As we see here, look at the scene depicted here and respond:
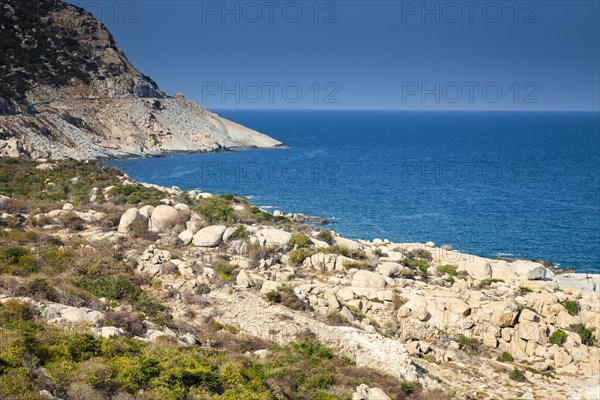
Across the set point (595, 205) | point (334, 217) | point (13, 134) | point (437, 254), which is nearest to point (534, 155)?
point (595, 205)

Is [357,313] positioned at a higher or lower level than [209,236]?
lower

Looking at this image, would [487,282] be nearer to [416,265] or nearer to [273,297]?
[416,265]

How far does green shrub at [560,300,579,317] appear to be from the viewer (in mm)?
23094

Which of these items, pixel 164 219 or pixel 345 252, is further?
pixel 164 219

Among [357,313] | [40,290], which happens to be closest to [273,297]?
[357,313]

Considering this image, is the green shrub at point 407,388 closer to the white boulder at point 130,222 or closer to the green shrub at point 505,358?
the green shrub at point 505,358

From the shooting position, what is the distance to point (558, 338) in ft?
69.9

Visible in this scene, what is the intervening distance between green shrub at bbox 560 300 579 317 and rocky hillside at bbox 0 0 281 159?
68034mm

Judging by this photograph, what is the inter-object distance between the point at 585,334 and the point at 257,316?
48.1 ft

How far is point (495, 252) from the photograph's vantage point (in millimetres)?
42875

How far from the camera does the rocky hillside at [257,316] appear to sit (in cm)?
1315

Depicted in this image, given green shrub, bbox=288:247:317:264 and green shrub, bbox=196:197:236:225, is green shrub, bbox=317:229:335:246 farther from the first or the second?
green shrub, bbox=196:197:236:225

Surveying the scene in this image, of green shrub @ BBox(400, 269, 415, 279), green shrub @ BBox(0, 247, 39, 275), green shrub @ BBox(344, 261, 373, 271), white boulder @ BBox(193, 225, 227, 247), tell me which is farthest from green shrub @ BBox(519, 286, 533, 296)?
green shrub @ BBox(0, 247, 39, 275)

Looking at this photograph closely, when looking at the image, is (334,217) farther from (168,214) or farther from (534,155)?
(534,155)
